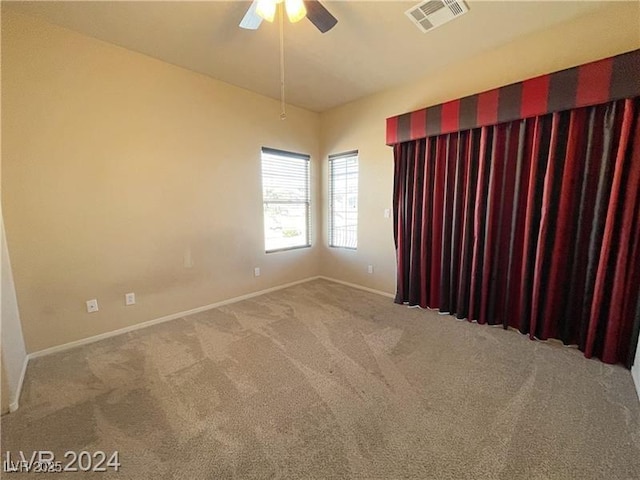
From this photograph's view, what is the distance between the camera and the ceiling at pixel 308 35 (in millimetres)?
1928

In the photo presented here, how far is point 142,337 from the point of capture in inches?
97.3

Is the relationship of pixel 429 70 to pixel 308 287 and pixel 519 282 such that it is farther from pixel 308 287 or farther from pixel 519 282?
pixel 308 287

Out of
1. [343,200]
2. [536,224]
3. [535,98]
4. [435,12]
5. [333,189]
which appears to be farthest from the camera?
[333,189]

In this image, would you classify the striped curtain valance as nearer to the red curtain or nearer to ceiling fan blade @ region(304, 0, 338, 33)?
the red curtain

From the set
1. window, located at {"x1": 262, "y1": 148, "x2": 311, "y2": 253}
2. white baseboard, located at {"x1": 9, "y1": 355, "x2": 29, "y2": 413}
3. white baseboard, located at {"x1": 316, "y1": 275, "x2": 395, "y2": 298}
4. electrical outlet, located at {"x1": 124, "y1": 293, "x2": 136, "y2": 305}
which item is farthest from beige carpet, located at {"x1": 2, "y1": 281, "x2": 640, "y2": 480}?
window, located at {"x1": 262, "y1": 148, "x2": 311, "y2": 253}

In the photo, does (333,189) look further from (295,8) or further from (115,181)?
(115,181)

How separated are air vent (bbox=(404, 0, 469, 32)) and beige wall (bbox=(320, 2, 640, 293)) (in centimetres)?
78

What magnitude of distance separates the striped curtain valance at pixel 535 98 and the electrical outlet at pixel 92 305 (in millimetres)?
3516

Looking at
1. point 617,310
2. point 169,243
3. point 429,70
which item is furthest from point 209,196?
point 617,310

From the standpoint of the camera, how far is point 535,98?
7.00 ft

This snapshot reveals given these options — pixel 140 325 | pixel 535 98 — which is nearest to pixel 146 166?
pixel 140 325

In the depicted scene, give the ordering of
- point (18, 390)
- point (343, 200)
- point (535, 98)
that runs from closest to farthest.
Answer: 1. point (18, 390)
2. point (535, 98)
3. point (343, 200)

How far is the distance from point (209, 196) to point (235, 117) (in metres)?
1.03

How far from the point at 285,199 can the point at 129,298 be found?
221cm
